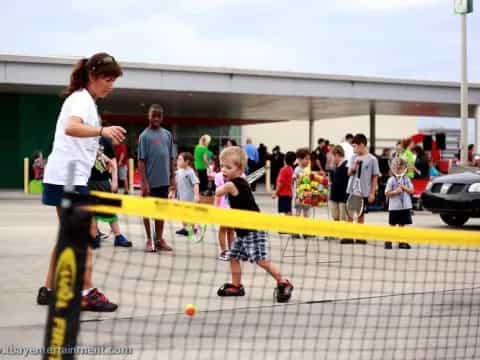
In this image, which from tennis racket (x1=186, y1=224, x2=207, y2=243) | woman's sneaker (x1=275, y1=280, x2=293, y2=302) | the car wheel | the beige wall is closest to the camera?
woman's sneaker (x1=275, y1=280, x2=293, y2=302)

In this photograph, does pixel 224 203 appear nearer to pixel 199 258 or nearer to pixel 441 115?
pixel 199 258

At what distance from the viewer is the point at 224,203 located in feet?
37.6

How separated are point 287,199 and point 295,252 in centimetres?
247

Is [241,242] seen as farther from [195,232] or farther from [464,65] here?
[464,65]

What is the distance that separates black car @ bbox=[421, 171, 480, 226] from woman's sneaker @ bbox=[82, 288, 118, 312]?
9.33m

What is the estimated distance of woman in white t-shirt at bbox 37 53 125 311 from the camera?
19.6ft

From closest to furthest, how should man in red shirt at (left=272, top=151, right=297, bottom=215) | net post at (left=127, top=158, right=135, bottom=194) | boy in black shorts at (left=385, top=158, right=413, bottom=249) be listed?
boy in black shorts at (left=385, top=158, right=413, bottom=249) < man in red shirt at (left=272, top=151, right=297, bottom=215) < net post at (left=127, top=158, right=135, bottom=194)

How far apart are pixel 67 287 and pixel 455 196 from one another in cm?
1251

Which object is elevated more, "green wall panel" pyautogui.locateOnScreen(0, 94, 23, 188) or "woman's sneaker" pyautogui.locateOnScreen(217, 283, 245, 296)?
"green wall panel" pyautogui.locateOnScreen(0, 94, 23, 188)

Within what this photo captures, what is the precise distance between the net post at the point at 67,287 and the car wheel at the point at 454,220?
13448mm

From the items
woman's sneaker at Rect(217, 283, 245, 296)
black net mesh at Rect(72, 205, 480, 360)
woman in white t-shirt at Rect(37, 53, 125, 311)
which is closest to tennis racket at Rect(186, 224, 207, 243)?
black net mesh at Rect(72, 205, 480, 360)

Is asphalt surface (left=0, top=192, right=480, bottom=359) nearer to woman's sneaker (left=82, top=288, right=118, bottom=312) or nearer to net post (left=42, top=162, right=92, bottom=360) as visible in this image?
woman's sneaker (left=82, top=288, right=118, bottom=312)

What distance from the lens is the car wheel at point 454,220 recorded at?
51.0 feet

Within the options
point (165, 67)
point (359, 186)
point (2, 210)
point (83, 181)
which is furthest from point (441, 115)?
point (83, 181)
